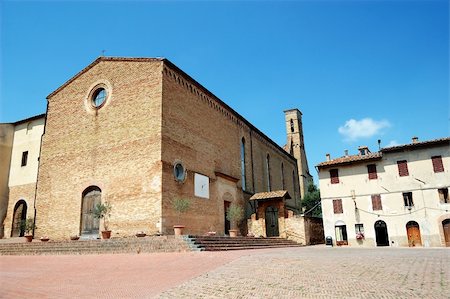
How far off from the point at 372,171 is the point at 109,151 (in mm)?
17849

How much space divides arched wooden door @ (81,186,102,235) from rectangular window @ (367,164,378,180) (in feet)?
59.5

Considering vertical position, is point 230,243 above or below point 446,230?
below

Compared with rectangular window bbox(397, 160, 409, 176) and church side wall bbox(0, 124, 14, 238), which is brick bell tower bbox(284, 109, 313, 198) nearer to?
rectangular window bbox(397, 160, 409, 176)

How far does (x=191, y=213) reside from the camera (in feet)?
63.8

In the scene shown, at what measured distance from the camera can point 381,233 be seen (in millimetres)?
22859

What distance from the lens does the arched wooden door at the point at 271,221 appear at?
26281 mm

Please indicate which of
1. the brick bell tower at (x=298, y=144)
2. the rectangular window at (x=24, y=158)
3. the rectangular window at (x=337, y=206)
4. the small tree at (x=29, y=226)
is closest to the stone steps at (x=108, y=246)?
the small tree at (x=29, y=226)

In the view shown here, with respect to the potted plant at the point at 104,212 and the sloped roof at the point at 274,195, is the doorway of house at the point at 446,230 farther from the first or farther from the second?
the potted plant at the point at 104,212

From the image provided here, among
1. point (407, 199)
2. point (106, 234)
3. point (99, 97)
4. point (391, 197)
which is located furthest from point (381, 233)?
point (99, 97)

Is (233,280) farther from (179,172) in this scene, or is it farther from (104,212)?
(104,212)

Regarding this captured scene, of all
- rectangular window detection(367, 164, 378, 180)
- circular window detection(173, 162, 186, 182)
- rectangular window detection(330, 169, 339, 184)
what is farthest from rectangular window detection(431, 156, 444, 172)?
circular window detection(173, 162, 186, 182)

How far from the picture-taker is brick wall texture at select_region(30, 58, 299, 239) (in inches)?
704

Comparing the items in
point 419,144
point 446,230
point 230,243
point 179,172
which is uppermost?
point 419,144

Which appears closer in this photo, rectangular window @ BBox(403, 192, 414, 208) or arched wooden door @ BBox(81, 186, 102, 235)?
arched wooden door @ BBox(81, 186, 102, 235)
